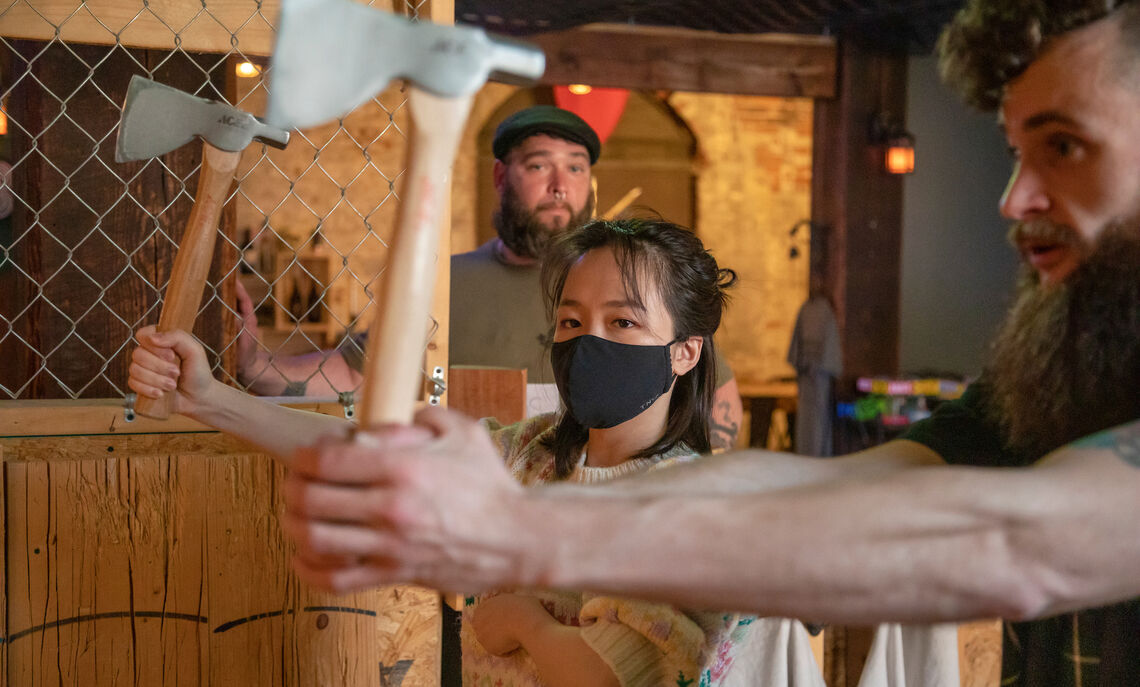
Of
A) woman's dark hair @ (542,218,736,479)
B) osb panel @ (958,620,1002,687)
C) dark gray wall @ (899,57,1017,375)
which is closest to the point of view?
woman's dark hair @ (542,218,736,479)

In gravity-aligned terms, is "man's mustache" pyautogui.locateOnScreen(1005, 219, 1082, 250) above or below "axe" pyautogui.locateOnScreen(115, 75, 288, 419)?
below

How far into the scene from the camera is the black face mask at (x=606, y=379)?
52.2 inches

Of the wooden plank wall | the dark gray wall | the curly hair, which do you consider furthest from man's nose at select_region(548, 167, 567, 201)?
the dark gray wall

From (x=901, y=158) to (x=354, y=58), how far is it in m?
4.58

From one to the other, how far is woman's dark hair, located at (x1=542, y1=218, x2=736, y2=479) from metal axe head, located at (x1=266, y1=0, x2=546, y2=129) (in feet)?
2.36

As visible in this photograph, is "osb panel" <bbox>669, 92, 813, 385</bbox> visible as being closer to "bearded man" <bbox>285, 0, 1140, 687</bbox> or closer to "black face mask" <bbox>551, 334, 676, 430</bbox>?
"black face mask" <bbox>551, 334, 676, 430</bbox>

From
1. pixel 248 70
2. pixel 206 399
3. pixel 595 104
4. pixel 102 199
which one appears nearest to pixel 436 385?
pixel 206 399

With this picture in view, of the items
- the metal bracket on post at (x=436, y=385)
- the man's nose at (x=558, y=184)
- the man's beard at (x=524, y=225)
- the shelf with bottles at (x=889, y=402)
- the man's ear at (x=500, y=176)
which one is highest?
the man's ear at (x=500, y=176)

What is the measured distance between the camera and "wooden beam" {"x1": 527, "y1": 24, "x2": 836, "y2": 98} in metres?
4.54

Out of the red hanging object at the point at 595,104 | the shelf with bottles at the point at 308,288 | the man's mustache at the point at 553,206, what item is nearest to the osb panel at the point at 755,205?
the red hanging object at the point at 595,104

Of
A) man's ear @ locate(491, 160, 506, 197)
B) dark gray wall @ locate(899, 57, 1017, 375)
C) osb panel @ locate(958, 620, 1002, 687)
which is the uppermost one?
dark gray wall @ locate(899, 57, 1017, 375)

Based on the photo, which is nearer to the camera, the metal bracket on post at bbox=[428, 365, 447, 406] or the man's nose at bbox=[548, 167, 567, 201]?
the metal bracket on post at bbox=[428, 365, 447, 406]

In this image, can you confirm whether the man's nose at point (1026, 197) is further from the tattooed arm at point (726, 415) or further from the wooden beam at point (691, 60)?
the wooden beam at point (691, 60)

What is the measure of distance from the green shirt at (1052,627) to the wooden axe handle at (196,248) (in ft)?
3.17
